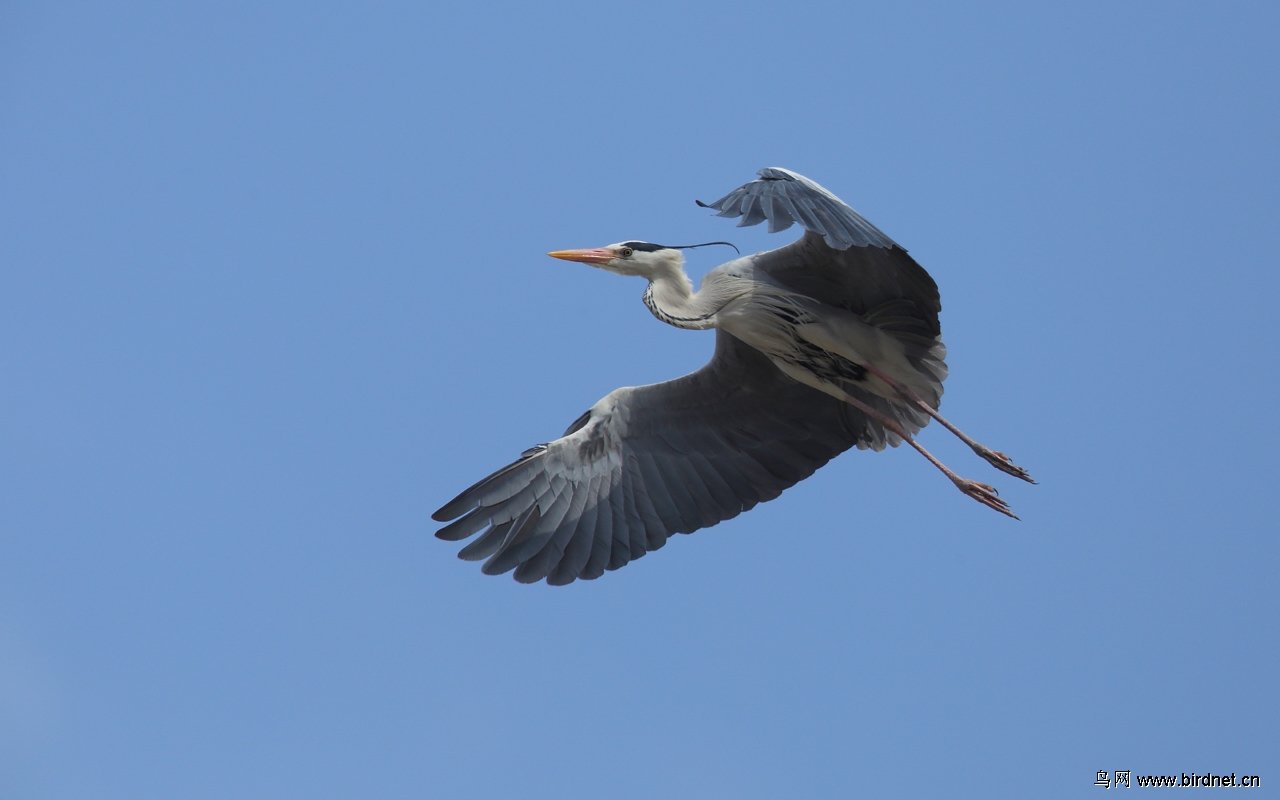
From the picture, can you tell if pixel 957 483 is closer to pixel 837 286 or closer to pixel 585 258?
pixel 837 286

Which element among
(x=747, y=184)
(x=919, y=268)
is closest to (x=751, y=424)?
(x=919, y=268)

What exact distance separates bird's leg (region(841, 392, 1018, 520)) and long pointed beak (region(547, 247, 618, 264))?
78.8 inches

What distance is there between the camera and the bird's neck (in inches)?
370

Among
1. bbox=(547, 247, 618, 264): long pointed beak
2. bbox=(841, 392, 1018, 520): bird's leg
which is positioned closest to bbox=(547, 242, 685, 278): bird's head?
bbox=(547, 247, 618, 264): long pointed beak

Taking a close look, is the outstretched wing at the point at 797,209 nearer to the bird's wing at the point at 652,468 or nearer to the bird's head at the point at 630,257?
the bird's head at the point at 630,257

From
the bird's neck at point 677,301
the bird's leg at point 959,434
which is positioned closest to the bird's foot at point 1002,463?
the bird's leg at point 959,434

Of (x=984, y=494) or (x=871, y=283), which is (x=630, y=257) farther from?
(x=984, y=494)

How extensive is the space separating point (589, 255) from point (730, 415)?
1623mm

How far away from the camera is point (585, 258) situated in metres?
9.95

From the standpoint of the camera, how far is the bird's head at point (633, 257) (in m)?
9.65

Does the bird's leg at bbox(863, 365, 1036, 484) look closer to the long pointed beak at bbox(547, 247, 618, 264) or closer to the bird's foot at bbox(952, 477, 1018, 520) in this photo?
the bird's foot at bbox(952, 477, 1018, 520)

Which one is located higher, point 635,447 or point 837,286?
point 837,286

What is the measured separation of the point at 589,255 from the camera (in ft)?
32.6

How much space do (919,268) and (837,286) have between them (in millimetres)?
710
